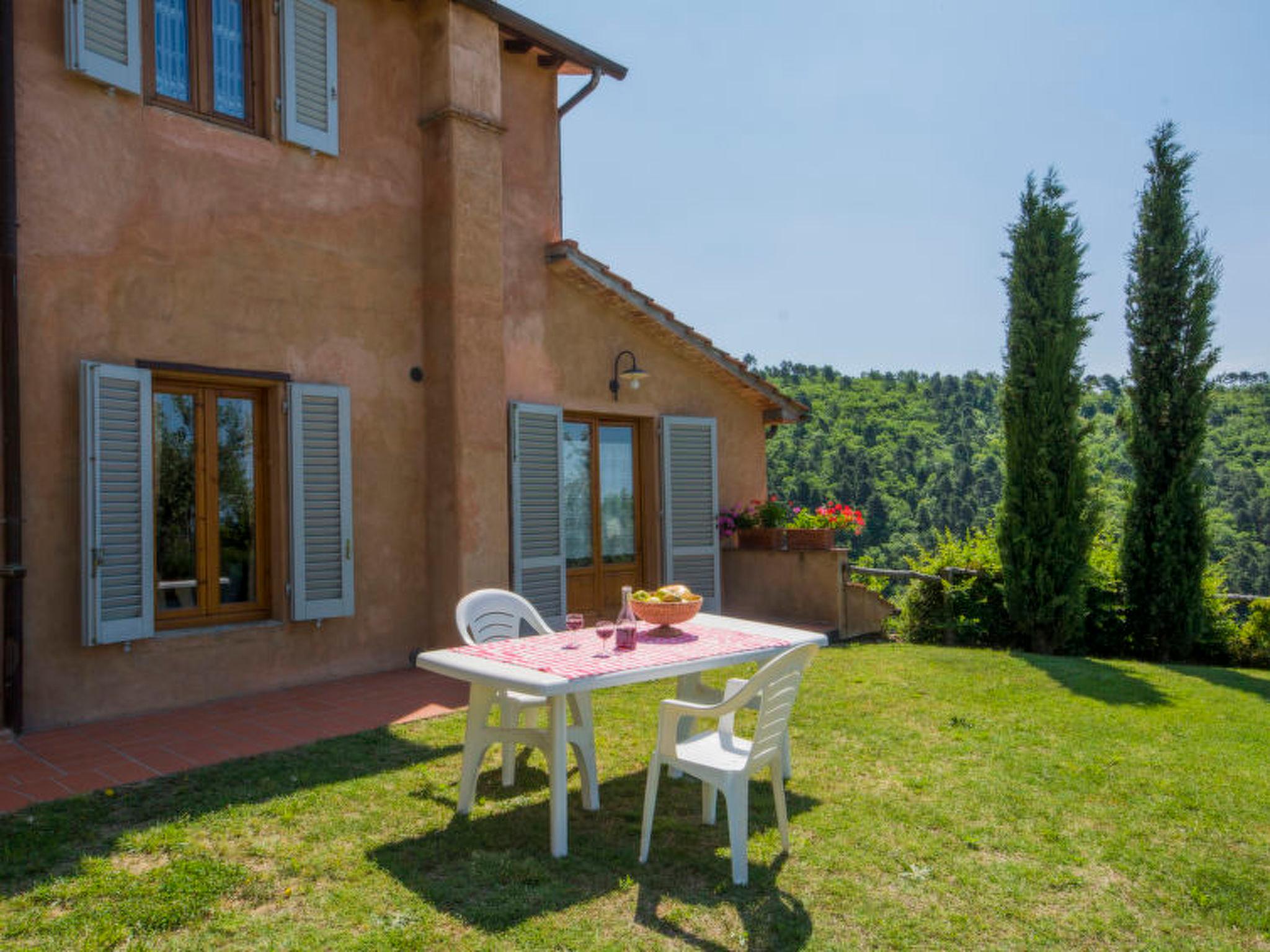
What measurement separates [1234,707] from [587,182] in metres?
7.99

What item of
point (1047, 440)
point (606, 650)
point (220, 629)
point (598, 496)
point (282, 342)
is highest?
point (282, 342)

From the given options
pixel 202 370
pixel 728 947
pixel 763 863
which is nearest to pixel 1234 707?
pixel 763 863

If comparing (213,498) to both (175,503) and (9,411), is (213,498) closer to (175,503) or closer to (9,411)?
(175,503)

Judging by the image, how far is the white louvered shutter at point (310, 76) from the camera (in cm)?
652

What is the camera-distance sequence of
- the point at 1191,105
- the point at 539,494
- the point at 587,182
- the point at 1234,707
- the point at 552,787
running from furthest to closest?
the point at 587,182 → the point at 1191,105 → the point at 539,494 → the point at 1234,707 → the point at 552,787

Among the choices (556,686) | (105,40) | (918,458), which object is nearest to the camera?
(556,686)

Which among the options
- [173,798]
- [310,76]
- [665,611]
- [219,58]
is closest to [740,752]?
[665,611]

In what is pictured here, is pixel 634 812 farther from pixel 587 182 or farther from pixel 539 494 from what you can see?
pixel 587 182

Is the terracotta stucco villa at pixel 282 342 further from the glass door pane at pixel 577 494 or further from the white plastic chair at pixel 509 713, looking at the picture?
the white plastic chair at pixel 509 713

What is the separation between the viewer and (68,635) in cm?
536

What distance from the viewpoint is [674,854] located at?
348 cm

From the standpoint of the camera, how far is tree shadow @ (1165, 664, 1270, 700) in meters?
7.03

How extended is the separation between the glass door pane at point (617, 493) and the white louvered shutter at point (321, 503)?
302 centimetres

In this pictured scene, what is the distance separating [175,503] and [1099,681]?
7389 millimetres
